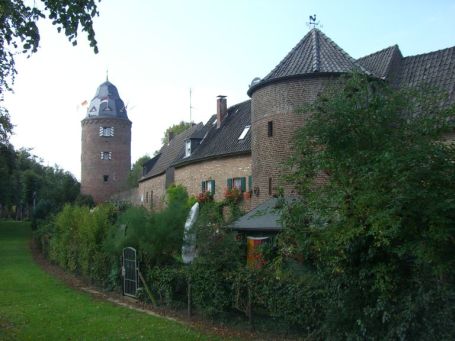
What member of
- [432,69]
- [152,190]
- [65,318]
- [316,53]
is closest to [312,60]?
[316,53]

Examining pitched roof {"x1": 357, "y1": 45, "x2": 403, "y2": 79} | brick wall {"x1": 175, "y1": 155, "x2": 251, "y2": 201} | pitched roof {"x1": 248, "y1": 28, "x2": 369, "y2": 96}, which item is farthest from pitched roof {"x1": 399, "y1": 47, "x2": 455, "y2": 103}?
brick wall {"x1": 175, "y1": 155, "x2": 251, "y2": 201}

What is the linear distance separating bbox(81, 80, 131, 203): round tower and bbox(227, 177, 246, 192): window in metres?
39.2

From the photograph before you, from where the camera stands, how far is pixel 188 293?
14.1 metres

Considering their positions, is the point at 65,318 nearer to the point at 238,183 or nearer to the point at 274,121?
the point at 274,121

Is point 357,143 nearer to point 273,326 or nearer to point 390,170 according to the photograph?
point 390,170

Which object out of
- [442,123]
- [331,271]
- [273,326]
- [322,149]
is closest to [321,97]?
[322,149]

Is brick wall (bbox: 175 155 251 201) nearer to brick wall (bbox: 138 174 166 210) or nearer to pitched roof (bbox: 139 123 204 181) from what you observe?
pitched roof (bbox: 139 123 204 181)

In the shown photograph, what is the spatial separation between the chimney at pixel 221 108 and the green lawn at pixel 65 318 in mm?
18878

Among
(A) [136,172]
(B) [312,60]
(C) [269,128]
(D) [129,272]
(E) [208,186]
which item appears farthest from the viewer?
(A) [136,172]

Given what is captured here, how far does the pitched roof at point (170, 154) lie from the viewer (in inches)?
1760

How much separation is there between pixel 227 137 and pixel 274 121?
10.8 metres

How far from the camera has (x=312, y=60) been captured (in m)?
23.0

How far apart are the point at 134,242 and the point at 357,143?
35.9 ft

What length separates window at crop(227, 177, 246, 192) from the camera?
2945 centimetres
